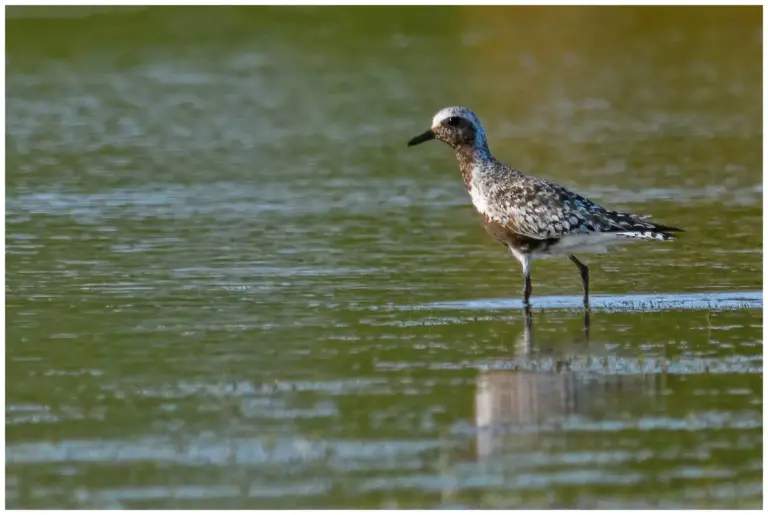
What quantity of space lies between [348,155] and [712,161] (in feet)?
17.1

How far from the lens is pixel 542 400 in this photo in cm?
1100

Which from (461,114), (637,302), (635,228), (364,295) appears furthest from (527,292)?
(461,114)

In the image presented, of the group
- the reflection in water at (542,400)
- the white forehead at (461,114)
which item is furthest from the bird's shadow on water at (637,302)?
the reflection in water at (542,400)

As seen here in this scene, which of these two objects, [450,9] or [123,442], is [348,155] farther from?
[450,9]

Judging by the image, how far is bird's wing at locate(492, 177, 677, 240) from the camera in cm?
1483

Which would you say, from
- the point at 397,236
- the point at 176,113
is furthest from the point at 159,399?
the point at 176,113

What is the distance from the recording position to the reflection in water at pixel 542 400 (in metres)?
10.2

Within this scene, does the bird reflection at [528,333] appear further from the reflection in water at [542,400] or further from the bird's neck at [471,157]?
the bird's neck at [471,157]

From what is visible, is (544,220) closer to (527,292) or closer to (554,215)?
A: (554,215)

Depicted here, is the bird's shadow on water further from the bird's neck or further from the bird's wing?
the bird's neck

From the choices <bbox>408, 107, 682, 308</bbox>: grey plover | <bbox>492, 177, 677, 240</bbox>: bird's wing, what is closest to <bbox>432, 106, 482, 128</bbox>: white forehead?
<bbox>408, 107, 682, 308</bbox>: grey plover

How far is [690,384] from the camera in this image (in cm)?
1145

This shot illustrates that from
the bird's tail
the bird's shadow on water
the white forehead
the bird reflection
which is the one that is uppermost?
the white forehead

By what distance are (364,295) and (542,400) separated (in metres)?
4.30
